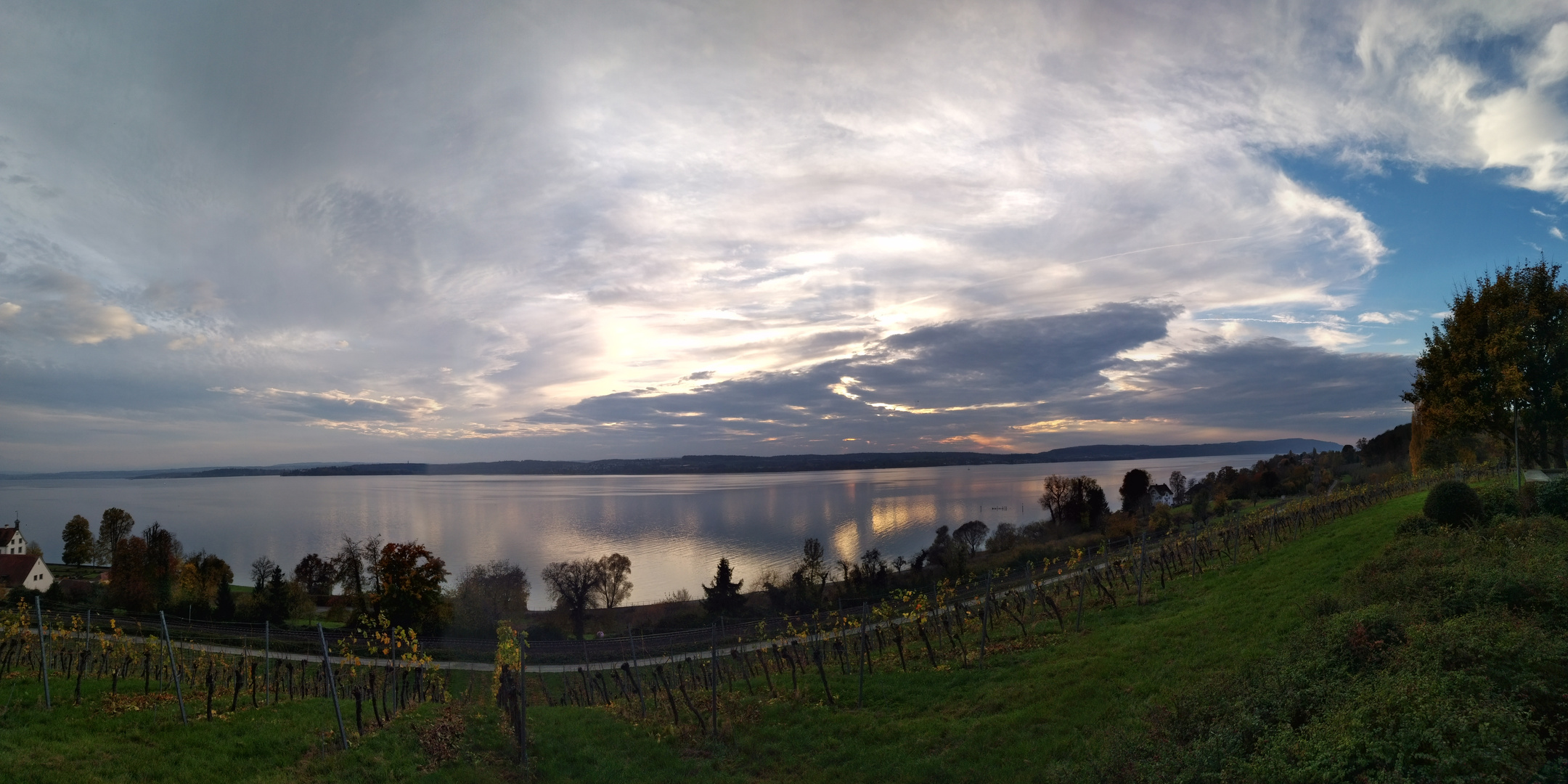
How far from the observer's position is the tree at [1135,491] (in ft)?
239

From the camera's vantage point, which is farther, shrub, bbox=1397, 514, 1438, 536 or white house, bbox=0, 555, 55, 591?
white house, bbox=0, 555, 55, 591

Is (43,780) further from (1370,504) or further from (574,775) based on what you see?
(1370,504)

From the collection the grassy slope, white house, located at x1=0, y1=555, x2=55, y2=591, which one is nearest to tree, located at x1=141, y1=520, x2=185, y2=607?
white house, located at x1=0, y1=555, x2=55, y2=591

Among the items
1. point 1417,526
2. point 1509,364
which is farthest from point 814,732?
point 1509,364

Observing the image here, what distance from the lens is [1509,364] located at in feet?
67.3

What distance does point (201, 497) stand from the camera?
199250 millimetres

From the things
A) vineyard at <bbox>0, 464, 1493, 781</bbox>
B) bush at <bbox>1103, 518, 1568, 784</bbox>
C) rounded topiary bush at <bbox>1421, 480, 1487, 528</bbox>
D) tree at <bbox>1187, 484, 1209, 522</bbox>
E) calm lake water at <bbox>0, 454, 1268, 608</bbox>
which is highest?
rounded topiary bush at <bbox>1421, 480, 1487, 528</bbox>

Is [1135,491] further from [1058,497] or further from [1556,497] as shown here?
[1556,497]

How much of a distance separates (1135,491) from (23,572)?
101591 mm

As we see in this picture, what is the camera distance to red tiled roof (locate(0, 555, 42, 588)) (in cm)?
4909

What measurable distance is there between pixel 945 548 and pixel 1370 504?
30253 mm

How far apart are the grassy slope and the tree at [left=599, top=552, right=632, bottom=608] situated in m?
34.0

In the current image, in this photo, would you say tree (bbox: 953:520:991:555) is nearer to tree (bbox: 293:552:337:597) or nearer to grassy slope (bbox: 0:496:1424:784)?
grassy slope (bbox: 0:496:1424:784)

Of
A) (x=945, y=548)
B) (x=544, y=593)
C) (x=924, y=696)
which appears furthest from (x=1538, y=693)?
(x=544, y=593)
